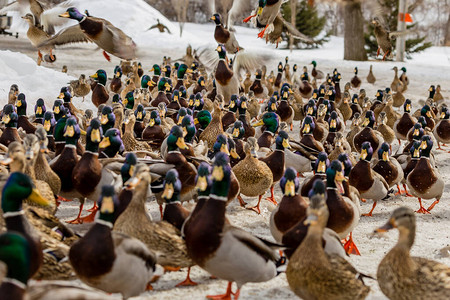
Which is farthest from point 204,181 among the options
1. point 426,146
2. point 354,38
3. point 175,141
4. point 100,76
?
point 354,38

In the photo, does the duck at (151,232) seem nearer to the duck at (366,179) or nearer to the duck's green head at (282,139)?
the duck's green head at (282,139)

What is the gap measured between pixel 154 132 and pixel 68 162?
8.09ft

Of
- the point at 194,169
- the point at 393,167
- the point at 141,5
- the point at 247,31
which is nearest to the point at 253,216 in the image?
the point at 194,169

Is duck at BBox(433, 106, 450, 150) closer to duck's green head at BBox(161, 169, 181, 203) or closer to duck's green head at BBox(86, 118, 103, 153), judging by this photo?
duck's green head at BBox(86, 118, 103, 153)

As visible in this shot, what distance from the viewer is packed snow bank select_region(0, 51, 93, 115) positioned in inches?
445

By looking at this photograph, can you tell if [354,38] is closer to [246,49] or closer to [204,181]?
[246,49]

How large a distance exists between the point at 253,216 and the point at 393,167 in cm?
193

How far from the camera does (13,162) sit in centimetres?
491

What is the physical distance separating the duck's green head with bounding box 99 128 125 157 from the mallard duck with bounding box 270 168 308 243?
201 cm

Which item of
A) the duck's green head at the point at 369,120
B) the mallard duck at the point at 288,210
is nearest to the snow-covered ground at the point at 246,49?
the mallard duck at the point at 288,210

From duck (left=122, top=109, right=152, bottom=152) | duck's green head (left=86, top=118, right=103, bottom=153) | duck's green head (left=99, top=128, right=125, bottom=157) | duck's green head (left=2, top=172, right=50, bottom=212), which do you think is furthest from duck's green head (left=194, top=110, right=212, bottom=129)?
duck's green head (left=2, top=172, right=50, bottom=212)

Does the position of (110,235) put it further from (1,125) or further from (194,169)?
(1,125)

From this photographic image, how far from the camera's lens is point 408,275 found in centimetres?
411

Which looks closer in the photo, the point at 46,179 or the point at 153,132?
the point at 46,179
